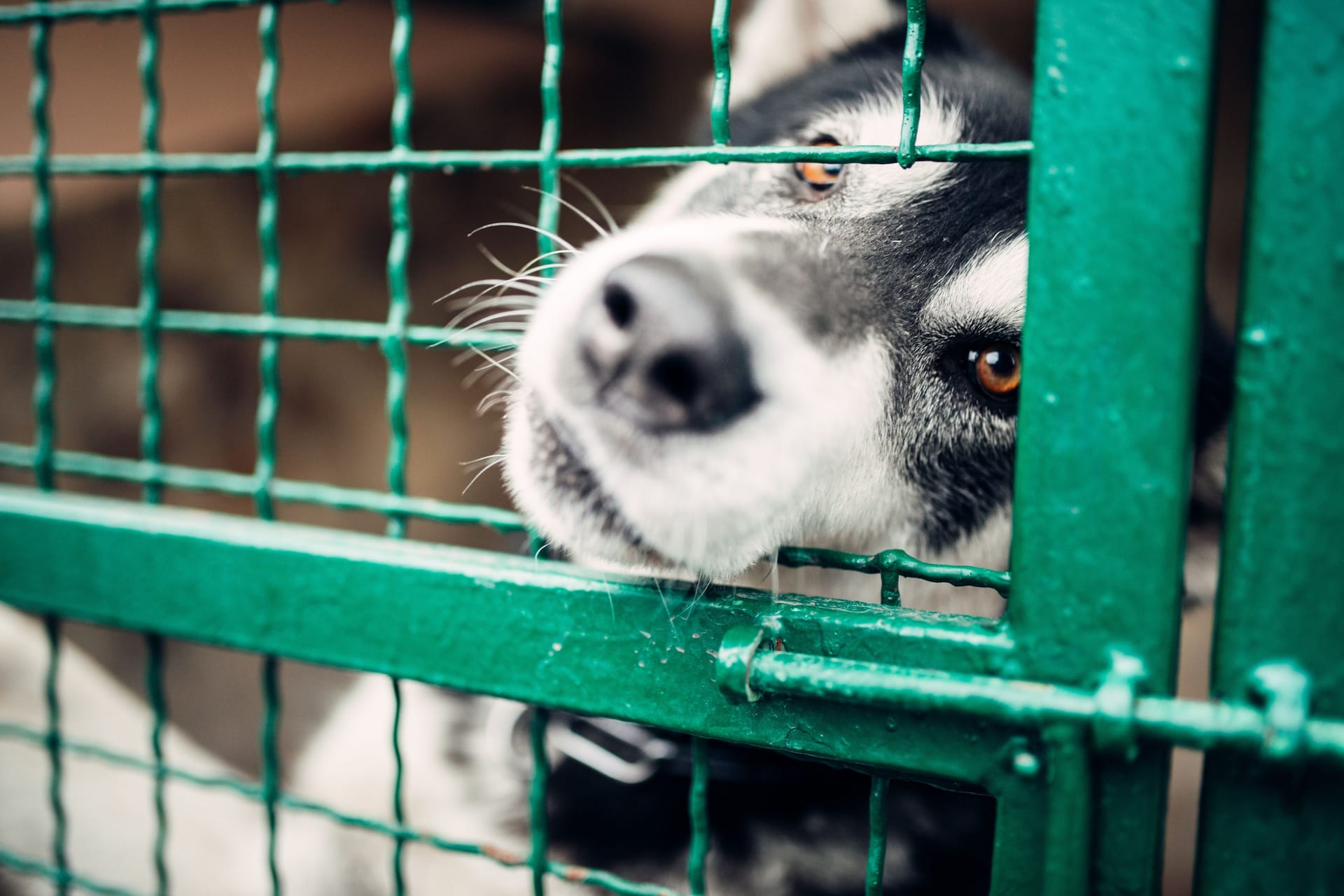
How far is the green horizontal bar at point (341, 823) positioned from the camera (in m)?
0.89

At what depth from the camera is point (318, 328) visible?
40.1 inches

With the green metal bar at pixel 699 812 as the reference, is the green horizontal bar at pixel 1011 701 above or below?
above

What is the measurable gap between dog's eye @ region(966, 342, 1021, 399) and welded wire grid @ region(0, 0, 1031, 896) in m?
0.36

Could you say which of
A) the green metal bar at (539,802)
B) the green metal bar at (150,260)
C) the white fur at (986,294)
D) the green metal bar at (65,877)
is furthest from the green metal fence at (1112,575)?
the green metal bar at (65,877)

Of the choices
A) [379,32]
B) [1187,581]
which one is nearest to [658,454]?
[1187,581]

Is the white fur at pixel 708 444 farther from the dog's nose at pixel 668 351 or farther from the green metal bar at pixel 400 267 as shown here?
the green metal bar at pixel 400 267

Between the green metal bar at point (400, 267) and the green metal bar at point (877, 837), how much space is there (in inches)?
24.5

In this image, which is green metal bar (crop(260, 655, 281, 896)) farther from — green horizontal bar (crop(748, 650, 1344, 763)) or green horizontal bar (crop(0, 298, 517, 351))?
green horizontal bar (crop(748, 650, 1344, 763))

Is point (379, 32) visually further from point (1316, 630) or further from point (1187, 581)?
point (1316, 630)

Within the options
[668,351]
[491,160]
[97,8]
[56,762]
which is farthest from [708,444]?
[56,762]

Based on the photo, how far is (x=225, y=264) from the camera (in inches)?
180

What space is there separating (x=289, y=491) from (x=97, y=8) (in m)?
0.72

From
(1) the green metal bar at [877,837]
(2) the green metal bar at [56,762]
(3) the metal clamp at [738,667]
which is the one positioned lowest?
(2) the green metal bar at [56,762]

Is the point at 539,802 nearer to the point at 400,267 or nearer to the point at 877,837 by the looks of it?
the point at 877,837
